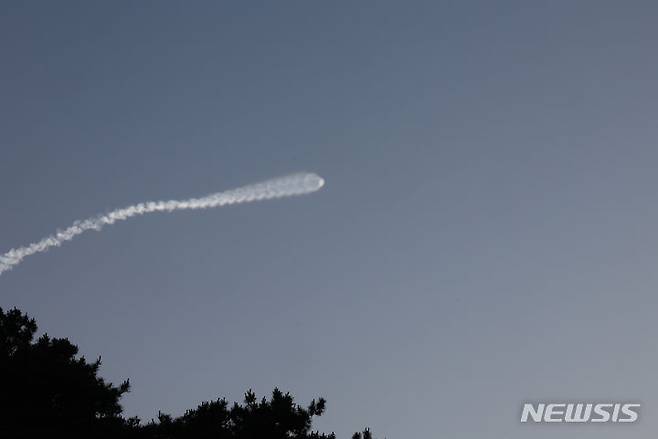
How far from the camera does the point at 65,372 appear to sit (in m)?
30.7

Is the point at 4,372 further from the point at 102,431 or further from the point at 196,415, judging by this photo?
the point at 196,415

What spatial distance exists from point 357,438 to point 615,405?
47.5 ft

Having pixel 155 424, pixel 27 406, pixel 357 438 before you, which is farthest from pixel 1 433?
pixel 357 438

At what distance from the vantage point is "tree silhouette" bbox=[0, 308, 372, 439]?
92.8ft

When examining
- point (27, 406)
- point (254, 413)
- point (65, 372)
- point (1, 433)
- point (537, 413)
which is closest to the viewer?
point (1, 433)

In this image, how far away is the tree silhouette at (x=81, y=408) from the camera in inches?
1113

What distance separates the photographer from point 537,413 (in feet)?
87.8

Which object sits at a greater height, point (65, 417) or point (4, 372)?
point (4, 372)

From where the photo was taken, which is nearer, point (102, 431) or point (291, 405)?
point (102, 431)

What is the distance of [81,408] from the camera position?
100 ft

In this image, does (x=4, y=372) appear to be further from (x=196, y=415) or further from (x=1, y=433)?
(x=196, y=415)

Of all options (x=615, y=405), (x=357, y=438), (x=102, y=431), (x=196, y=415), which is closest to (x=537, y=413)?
(x=615, y=405)

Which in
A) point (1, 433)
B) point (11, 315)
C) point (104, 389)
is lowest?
point (1, 433)

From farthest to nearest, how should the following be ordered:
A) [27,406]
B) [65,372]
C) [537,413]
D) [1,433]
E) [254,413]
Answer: [254,413] → [65,372] → [27,406] → [537,413] → [1,433]
